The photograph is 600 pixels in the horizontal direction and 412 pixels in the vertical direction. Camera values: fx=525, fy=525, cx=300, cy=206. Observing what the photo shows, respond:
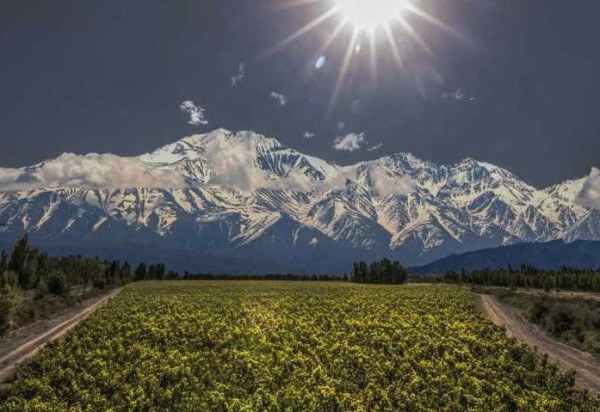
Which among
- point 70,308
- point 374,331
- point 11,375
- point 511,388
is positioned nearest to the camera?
point 511,388

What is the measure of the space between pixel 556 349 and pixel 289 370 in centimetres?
3318

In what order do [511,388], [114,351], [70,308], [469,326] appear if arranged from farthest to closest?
[70,308] → [469,326] → [114,351] → [511,388]

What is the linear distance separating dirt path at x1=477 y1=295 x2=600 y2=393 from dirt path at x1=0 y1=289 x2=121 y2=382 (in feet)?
143

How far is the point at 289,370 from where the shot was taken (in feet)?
114

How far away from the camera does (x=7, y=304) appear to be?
192 ft

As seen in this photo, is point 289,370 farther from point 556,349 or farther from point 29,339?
point 29,339

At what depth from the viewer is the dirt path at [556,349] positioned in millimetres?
40969

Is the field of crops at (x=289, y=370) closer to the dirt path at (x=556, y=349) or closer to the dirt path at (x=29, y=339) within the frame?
the dirt path at (x=29, y=339)

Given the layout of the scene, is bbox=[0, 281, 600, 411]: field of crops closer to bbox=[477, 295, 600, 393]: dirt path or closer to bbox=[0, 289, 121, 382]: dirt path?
bbox=[0, 289, 121, 382]: dirt path

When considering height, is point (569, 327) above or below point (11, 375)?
above

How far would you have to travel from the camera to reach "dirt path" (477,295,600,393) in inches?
1613

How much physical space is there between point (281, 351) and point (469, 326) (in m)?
25.3

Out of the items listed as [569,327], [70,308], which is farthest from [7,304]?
[569,327]

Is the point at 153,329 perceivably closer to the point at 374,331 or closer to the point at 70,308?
the point at 374,331
